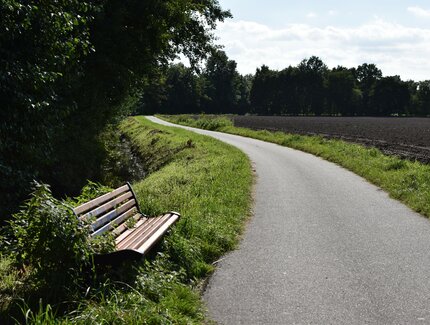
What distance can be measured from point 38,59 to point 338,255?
21.0ft

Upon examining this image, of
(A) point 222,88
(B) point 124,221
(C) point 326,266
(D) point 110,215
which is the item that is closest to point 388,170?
(C) point 326,266

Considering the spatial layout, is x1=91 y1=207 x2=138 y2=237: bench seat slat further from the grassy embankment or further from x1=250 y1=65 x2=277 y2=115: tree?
x1=250 y1=65 x2=277 y2=115: tree

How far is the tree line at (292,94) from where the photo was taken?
113812 mm

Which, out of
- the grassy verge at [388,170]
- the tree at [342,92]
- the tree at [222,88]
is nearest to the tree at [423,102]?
the tree at [342,92]

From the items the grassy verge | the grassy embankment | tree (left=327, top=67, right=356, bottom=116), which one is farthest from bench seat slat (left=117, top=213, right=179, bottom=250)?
tree (left=327, top=67, right=356, bottom=116)

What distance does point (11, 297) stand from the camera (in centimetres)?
457

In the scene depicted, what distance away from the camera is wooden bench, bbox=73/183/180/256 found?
5.05 meters

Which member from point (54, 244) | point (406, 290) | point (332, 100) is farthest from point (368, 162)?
point (332, 100)

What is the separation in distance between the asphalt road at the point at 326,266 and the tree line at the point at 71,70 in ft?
15.1

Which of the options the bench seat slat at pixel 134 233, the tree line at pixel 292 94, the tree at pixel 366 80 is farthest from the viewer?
the tree at pixel 366 80

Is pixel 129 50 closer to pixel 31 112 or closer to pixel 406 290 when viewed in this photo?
pixel 31 112

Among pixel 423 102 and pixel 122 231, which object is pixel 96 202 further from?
pixel 423 102

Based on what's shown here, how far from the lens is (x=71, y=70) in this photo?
12391 millimetres

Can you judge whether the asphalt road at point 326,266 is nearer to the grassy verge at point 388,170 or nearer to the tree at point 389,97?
the grassy verge at point 388,170
